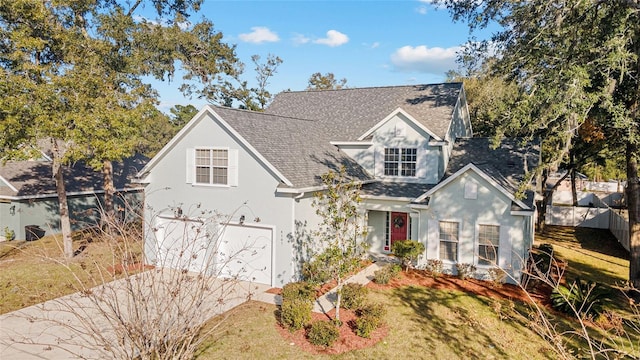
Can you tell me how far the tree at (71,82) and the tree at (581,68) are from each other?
17.0 meters

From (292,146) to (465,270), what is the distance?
8966 millimetres

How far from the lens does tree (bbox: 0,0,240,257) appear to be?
15.9 meters

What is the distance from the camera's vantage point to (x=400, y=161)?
2012 centimetres

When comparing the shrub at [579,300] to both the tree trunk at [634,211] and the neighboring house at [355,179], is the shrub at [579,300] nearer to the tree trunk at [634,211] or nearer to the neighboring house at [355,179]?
the neighboring house at [355,179]

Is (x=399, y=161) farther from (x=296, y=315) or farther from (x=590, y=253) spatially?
(x=590, y=253)

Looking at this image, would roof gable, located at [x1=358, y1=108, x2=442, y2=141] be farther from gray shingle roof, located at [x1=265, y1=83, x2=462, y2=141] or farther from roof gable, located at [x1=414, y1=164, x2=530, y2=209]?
roof gable, located at [x1=414, y1=164, x2=530, y2=209]

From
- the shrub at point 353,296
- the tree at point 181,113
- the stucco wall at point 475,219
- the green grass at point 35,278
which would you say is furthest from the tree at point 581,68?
the tree at point 181,113

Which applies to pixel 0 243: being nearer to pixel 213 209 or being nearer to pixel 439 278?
pixel 213 209

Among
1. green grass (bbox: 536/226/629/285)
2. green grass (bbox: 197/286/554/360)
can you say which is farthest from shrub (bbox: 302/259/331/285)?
green grass (bbox: 536/226/629/285)

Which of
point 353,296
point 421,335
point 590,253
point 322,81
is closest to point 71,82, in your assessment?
point 353,296

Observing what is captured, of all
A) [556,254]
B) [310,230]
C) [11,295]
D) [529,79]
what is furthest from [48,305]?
[556,254]

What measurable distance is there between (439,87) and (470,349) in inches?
638

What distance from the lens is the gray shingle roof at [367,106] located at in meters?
20.9

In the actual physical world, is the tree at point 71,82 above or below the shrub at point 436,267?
above
